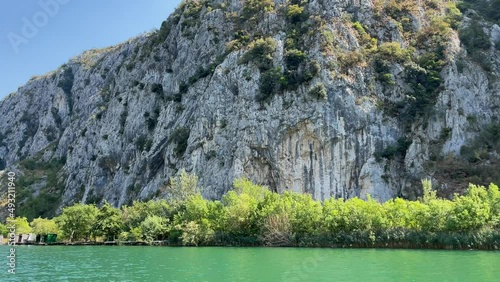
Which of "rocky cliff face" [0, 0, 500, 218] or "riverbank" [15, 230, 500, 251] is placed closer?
"riverbank" [15, 230, 500, 251]

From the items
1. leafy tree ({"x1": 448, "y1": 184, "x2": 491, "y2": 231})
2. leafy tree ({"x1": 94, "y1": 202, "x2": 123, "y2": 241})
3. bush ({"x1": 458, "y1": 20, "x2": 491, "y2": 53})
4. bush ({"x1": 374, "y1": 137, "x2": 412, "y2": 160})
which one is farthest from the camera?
bush ({"x1": 458, "y1": 20, "x2": 491, "y2": 53})

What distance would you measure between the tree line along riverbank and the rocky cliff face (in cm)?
938

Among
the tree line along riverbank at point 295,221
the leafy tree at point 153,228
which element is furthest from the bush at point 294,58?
the leafy tree at point 153,228

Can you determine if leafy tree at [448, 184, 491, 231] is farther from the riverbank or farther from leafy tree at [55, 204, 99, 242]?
leafy tree at [55, 204, 99, 242]

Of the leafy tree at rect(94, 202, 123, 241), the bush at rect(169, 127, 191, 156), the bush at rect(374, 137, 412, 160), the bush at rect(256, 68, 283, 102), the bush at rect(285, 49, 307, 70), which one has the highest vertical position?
the bush at rect(285, 49, 307, 70)

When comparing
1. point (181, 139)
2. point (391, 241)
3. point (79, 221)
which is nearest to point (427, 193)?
point (391, 241)

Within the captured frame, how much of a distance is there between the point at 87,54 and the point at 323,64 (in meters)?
132

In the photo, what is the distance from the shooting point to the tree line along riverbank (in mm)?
45606

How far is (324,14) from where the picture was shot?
281 ft

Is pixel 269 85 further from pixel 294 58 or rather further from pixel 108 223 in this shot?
pixel 108 223

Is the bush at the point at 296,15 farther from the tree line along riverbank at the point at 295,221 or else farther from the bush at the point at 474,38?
the tree line along riverbank at the point at 295,221

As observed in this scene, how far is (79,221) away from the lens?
245ft

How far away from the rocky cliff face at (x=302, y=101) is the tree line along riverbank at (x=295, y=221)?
30.8 feet

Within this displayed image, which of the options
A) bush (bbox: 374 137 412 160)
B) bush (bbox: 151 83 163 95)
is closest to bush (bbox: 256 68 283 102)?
bush (bbox: 374 137 412 160)
